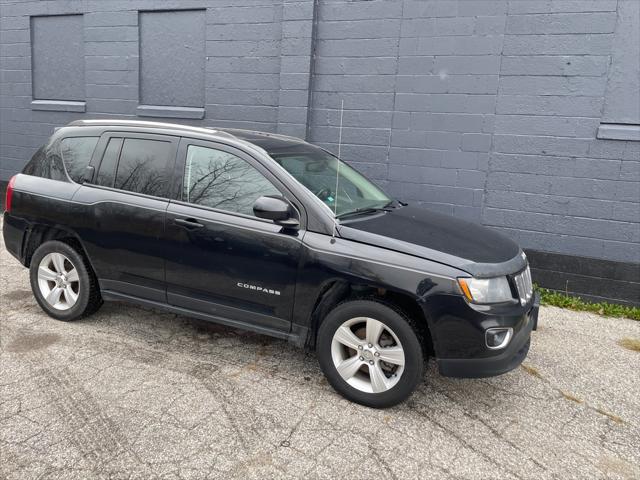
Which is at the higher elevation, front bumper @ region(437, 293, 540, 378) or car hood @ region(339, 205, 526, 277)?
car hood @ region(339, 205, 526, 277)

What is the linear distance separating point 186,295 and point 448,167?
3.69 m

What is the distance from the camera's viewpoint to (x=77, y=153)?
458 cm

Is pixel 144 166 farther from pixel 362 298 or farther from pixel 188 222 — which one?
pixel 362 298

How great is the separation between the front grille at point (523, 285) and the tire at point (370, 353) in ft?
2.58

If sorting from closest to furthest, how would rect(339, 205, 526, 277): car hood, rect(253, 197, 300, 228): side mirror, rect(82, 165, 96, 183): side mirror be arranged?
rect(339, 205, 526, 277): car hood < rect(253, 197, 300, 228): side mirror < rect(82, 165, 96, 183): side mirror

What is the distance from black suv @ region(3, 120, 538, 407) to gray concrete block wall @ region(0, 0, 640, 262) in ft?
6.77

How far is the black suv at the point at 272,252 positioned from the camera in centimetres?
332

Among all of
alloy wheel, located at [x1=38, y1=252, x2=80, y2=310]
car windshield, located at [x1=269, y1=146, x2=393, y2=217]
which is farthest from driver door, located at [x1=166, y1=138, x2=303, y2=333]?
alloy wheel, located at [x1=38, y1=252, x2=80, y2=310]

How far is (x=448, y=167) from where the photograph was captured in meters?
6.33

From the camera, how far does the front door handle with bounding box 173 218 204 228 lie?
389cm

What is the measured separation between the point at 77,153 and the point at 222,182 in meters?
1.55

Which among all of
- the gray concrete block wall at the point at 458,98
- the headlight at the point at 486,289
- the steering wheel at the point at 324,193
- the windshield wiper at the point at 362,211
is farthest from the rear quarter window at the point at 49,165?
the headlight at the point at 486,289

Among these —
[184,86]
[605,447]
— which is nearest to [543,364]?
[605,447]

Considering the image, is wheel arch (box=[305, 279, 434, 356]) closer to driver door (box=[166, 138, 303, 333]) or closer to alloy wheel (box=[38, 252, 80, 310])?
driver door (box=[166, 138, 303, 333])
